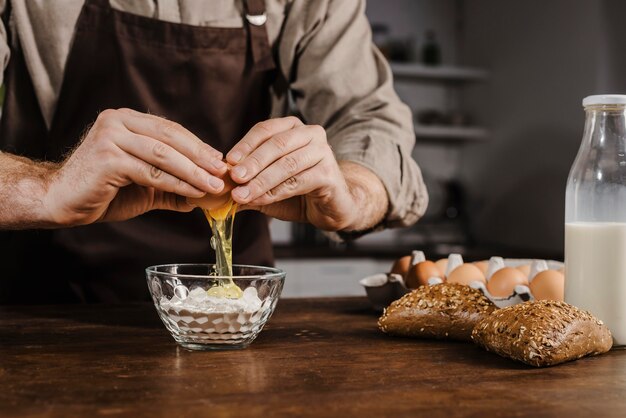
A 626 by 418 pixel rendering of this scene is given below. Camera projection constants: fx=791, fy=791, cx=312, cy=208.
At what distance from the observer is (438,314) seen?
1.07 meters

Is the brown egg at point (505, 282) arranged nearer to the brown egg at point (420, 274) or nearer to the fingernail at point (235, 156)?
the brown egg at point (420, 274)

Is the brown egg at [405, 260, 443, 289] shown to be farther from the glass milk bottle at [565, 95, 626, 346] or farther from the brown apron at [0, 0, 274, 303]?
the brown apron at [0, 0, 274, 303]

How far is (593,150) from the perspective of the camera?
108 centimetres

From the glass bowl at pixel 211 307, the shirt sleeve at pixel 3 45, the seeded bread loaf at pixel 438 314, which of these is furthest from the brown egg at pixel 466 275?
the shirt sleeve at pixel 3 45

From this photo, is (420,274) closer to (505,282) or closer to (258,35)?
(505,282)

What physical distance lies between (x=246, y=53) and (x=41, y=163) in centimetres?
57

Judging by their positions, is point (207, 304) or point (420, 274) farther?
point (420, 274)

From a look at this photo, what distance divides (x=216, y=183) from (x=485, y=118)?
3.31 m

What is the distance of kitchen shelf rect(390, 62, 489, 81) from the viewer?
157 inches

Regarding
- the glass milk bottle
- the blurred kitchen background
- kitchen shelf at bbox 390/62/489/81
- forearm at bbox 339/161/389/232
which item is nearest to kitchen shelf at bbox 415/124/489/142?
the blurred kitchen background

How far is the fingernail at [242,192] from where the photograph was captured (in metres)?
1.00

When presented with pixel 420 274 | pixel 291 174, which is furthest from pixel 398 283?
pixel 291 174

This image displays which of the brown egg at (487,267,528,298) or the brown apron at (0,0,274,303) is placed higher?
the brown apron at (0,0,274,303)

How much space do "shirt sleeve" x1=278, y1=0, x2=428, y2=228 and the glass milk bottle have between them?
1.57 ft
